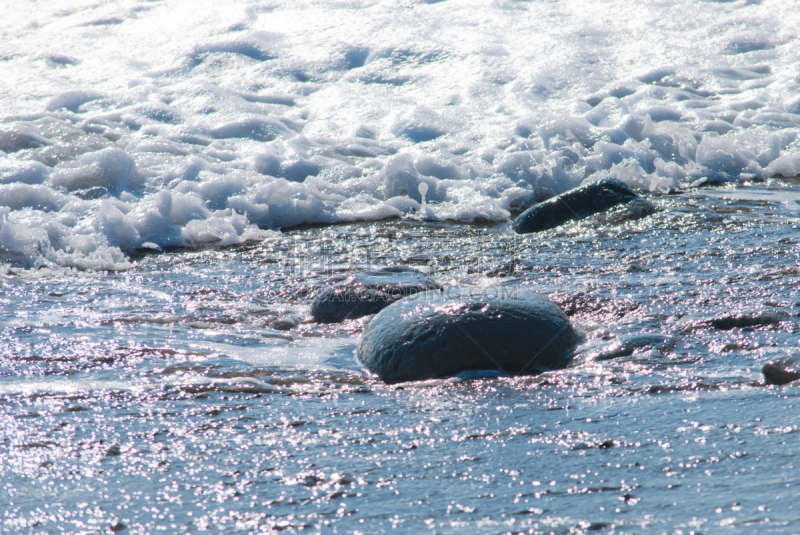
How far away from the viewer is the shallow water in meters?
1.76

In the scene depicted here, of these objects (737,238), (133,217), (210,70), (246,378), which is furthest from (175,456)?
(210,70)

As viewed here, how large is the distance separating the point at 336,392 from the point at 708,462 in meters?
1.32

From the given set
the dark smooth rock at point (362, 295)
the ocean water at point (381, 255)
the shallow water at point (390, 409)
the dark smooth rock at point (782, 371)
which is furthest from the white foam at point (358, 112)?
the dark smooth rock at point (782, 371)

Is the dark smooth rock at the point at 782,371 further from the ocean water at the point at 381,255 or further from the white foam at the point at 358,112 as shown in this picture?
the white foam at the point at 358,112

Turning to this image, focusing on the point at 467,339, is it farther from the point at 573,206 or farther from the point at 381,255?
the point at 573,206

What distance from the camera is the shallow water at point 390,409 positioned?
1.76 meters

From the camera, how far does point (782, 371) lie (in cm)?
242

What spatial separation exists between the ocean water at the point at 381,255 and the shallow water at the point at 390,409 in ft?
0.05

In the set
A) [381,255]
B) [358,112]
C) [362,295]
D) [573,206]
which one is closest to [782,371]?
[362,295]

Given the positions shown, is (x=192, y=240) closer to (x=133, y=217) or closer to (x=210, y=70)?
(x=133, y=217)

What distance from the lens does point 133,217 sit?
16.5ft

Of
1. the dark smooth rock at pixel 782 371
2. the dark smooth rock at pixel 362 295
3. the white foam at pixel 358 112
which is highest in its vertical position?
the white foam at pixel 358 112

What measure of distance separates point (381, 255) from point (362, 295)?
3.25 ft

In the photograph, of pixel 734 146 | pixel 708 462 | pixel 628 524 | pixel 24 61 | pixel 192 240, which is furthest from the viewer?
pixel 24 61
